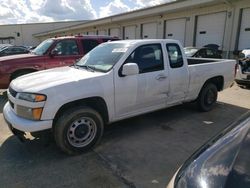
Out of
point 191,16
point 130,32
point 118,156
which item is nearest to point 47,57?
point 118,156

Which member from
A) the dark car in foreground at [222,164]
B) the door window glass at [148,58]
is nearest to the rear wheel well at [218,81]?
the door window glass at [148,58]

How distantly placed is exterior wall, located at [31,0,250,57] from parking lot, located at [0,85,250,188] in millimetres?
10813

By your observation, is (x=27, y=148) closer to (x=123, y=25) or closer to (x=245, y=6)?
(x=245, y=6)

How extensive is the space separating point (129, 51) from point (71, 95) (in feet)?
4.71

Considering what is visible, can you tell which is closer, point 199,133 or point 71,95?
point 71,95

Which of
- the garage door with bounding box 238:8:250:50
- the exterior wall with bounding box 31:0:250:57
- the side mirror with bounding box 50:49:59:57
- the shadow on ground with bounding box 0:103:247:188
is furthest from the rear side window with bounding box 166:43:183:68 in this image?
the exterior wall with bounding box 31:0:250:57

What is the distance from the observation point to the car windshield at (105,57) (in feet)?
13.6

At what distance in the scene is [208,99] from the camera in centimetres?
596

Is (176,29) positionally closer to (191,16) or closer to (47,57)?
(191,16)

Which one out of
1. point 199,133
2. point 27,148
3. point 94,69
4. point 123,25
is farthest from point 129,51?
point 123,25

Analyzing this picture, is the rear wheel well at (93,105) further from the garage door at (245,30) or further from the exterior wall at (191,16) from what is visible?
the exterior wall at (191,16)

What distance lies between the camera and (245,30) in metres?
13.7

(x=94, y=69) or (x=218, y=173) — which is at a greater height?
(x=94, y=69)

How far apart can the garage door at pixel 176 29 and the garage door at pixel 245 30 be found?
466cm
